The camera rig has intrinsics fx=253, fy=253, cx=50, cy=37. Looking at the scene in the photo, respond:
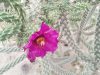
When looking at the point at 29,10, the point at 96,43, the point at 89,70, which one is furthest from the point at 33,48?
the point at 89,70

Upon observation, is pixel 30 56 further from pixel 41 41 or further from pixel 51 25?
pixel 51 25

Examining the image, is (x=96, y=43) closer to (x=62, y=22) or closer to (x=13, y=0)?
(x=62, y=22)

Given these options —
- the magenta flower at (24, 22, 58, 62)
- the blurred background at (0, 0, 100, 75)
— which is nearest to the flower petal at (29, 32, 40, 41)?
the magenta flower at (24, 22, 58, 62)

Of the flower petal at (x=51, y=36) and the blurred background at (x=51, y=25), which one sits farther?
the blurred background at (x=51, y=25)

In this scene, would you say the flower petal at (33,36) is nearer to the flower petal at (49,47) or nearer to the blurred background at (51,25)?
the flower petal at (49,47)

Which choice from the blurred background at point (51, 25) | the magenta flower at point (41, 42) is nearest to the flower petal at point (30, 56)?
the magenta flower at point (41, 42)

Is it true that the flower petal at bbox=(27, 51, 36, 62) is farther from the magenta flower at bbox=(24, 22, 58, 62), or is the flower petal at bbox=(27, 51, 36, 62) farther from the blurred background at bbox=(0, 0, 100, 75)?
the blurred background at bbox=(0, 0, 100, 75)
